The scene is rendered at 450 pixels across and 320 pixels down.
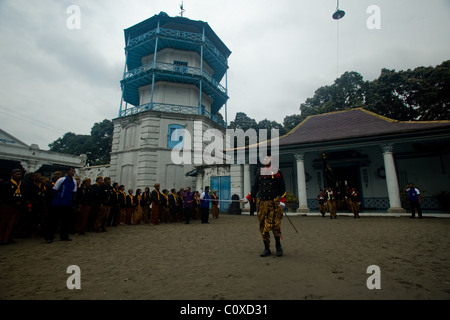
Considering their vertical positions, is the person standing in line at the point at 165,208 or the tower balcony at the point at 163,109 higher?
the tower balcony at the point at 163,109

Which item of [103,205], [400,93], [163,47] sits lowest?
[103,205]

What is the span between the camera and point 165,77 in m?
19.9

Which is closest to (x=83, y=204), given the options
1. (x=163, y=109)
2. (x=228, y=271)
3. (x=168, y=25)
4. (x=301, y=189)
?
(x=228, y=271)

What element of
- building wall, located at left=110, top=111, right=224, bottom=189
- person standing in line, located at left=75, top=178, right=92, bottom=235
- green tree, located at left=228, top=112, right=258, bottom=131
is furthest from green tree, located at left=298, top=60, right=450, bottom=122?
person standing in line, located at left=75, top=178, right=92, bottom=235

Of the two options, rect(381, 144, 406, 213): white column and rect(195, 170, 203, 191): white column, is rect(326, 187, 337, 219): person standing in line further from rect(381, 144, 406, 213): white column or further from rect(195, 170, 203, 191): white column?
rect(195, 170, 203, 191): white column

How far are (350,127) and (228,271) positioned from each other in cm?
1469

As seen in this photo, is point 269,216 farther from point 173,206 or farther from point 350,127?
point 350,127

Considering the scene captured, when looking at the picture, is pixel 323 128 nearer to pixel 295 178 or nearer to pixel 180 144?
pixel 295 178

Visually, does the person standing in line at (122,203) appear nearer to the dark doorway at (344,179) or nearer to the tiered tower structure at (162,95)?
the tiered tower structure at (162,95)

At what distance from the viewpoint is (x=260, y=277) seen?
2799 mm

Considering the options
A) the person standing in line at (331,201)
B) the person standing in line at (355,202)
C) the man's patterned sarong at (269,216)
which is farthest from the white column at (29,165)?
the person standing in line at (355,202)

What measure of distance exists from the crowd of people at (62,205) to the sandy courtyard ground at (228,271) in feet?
3.08

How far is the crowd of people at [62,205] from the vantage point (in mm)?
5457

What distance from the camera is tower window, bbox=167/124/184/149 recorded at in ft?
61.0
